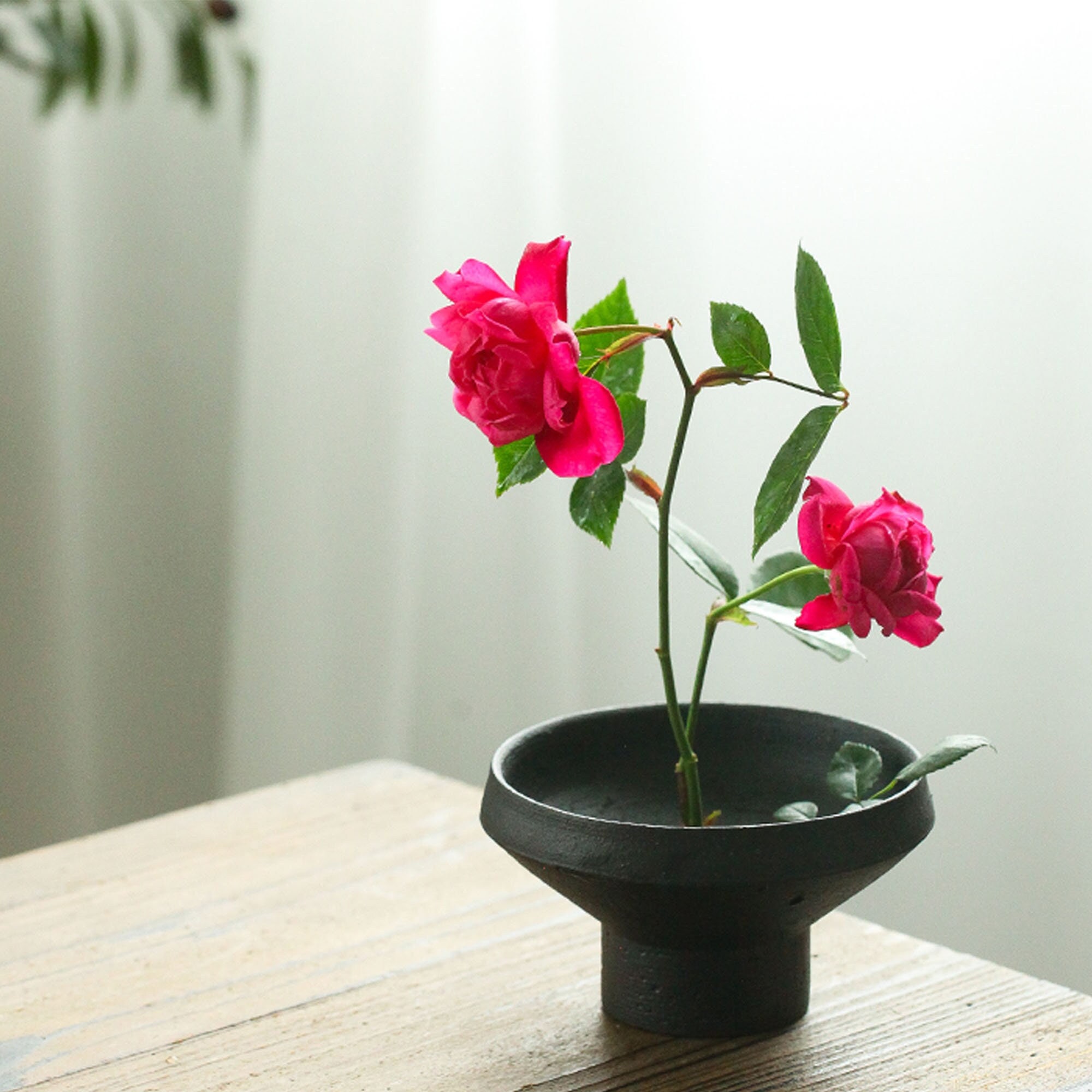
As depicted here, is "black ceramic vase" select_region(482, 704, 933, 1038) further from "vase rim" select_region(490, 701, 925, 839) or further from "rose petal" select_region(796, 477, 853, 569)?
"rose petal" select_region(796, 477, 853, 569)

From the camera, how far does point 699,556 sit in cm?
68

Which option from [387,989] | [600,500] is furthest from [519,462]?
[387,989]

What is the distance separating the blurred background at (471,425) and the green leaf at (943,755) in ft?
1.71

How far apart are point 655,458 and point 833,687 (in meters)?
0.27

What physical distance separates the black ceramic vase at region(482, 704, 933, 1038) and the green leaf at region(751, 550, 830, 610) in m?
0.07

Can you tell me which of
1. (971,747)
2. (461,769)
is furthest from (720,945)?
(461,769)

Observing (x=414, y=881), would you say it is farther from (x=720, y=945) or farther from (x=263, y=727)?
(x=263, y=727)

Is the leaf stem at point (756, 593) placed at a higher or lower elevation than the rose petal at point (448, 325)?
lower

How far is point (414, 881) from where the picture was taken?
0.88 metres

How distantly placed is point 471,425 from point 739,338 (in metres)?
0.96

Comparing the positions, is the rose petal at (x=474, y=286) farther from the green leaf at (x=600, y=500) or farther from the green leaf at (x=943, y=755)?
the green leaf at (x=943, y=755)

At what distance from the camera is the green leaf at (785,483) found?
0.59m

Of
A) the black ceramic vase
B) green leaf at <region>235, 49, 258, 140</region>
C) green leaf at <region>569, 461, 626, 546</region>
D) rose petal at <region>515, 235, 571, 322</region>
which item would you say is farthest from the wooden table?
green leaf at <region>235, 49, 258, 140</region>

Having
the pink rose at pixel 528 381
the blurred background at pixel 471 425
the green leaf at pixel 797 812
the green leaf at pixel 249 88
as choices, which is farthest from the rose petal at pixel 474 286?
the green leaf at pixel 249 88
